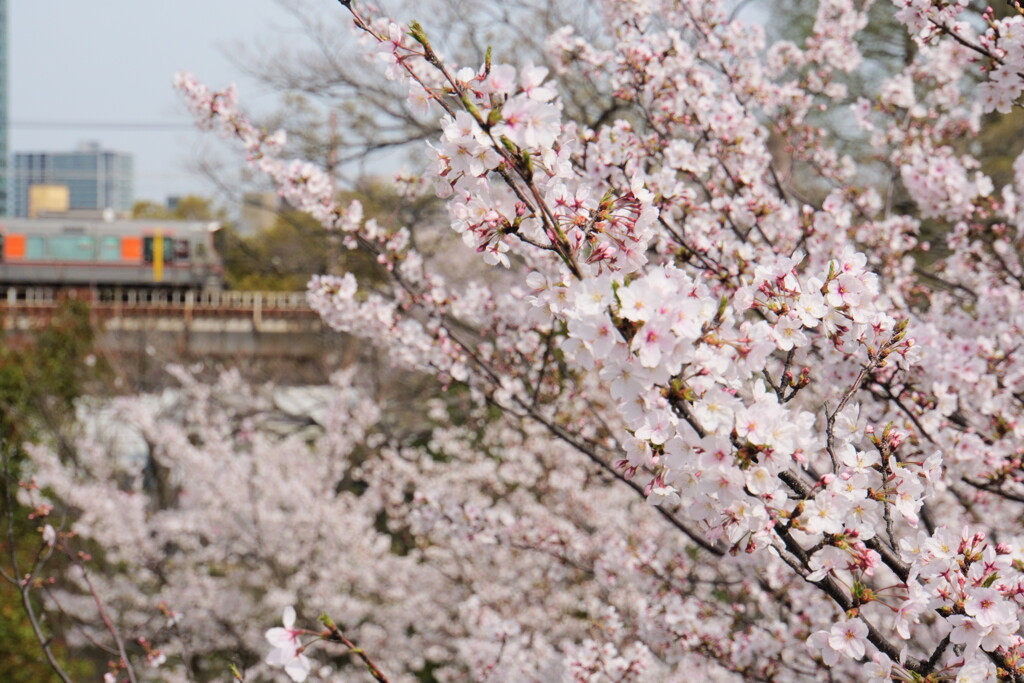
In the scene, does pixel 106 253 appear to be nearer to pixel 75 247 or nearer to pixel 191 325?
pixel 75 247

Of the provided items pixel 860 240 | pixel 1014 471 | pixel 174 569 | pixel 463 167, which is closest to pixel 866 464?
pixel 463 167

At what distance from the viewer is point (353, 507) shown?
27.3 ft

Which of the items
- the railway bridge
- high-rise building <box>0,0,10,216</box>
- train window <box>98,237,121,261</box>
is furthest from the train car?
high-rise building <box>0,0,10,216</box>

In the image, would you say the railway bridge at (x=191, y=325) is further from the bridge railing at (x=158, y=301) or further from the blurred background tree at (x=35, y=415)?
the blurred background tree at (x=35, y=415)

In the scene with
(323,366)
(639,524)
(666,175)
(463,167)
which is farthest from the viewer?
(323,366)

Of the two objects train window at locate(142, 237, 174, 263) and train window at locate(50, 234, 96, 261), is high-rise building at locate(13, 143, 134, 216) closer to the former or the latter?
train window at locate(50, 234, 96, 261)

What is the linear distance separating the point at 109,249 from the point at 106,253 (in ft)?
0.39

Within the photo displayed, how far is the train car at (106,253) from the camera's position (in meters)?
18.5

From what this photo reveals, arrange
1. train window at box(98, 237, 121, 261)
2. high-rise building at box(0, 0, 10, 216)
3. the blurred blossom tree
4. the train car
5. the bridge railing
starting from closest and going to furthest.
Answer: the blurred blossom tree < the bridge railing < the train car < train window at box(98, 237, 121, 261) < high-rise building at box(0, 0, 10, 216)

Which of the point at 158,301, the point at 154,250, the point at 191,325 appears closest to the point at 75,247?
the point at 154,250

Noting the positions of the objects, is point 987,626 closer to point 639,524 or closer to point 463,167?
point 463,167

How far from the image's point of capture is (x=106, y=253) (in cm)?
1877

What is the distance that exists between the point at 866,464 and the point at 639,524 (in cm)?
553

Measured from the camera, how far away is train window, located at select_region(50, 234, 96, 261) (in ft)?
61.2
